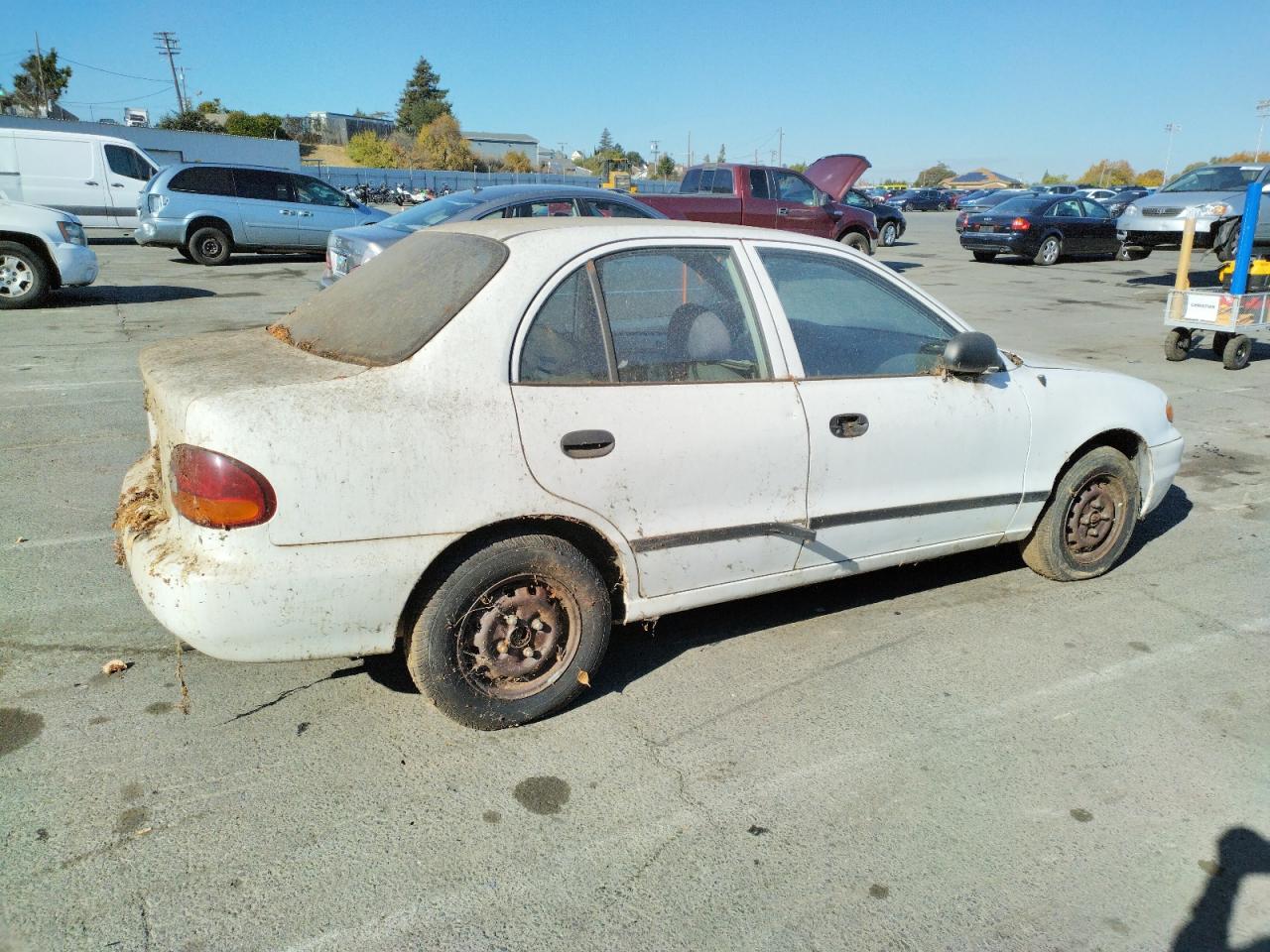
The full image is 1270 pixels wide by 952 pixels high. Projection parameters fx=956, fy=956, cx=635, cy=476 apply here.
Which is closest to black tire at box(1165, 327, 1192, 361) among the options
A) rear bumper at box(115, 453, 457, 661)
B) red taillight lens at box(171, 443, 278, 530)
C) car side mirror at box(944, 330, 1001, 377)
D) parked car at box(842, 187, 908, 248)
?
car side mirror at box(944, 330, 1001, 377)

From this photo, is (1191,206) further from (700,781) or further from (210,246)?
(700,781)

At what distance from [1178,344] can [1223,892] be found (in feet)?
30.6

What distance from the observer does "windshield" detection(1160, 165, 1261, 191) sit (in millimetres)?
17562

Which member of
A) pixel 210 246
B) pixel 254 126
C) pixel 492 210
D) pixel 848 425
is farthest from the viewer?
pixel 254 126

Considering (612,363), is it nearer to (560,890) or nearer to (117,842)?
(560,890)

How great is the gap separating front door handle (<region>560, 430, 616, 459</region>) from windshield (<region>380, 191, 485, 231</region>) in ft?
27.0

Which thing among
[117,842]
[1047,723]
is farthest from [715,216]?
[117,842]

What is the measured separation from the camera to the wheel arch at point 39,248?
36.5 feet

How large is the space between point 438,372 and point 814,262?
1659 millimetres

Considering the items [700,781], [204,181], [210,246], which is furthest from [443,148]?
[700,781]

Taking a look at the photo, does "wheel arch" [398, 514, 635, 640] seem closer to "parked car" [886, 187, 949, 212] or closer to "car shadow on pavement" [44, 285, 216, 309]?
"car shadow on pavement" [44, 285, 216, 309]

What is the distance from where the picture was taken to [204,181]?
1670 cm

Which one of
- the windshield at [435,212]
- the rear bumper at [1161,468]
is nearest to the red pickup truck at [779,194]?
the windshield at [435,212]

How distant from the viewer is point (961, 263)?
2250 centimetres
